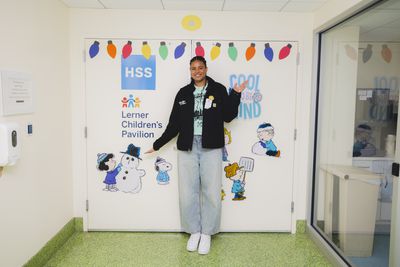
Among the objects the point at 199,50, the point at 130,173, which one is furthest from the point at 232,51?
the point at 130,173

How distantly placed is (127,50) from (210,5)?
2.95 feet

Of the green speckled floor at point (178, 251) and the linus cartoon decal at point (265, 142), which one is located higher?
the linus cartoon decal at point (265, 142)

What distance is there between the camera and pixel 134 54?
310 cm

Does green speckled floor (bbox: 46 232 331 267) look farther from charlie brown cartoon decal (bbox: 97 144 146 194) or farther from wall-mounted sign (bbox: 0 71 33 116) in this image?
wall-mounted sign (bbox: 0 71 33 116)

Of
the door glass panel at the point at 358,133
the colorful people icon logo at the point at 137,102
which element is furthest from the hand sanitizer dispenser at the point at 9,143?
the door glass panel at the point at 358,133

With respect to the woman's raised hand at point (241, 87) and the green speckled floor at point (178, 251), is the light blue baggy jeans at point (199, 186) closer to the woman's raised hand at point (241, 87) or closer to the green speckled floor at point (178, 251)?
the green speckled floor at point (178, 251)

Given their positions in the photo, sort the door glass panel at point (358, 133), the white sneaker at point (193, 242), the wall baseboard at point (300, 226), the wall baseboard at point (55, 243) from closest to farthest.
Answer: the door glass panel at point (358, 133) < the wall baseboard at point (55, 243) < the white sneaker at point (193, 242) < the wall baseboard at point (300, 226)

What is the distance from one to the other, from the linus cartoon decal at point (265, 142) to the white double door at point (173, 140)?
0.9 inches

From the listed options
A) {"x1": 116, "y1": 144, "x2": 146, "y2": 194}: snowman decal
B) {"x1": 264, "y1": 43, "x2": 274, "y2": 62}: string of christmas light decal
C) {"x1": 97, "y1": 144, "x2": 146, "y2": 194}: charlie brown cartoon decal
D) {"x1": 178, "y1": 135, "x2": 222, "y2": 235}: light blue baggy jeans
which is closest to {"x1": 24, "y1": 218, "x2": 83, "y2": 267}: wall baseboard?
{"x1": 97, "y1": 144, "x2": 146, "y2": 194}: charlie brown cartoon decal

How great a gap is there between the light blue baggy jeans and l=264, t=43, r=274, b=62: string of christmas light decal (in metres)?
1.03

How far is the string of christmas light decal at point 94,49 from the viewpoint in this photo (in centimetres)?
309

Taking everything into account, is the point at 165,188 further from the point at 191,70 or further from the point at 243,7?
the point at 243,7

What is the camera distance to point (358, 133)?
2633 mm

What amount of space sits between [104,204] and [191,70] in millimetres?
1610
